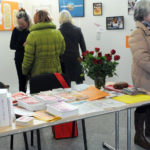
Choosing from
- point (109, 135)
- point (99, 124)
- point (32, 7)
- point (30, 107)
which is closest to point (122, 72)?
point (99, 124)

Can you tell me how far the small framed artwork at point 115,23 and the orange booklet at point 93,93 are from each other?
99.5 inches

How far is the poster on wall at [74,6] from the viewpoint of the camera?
17.2 feet

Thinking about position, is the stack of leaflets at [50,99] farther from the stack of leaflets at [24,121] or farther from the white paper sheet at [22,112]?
the stack of leaflets at [24,121]

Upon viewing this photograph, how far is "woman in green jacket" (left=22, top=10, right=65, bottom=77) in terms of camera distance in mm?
3336

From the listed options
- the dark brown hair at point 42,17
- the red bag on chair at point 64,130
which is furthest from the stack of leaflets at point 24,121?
the dark brown hair at point 42,17

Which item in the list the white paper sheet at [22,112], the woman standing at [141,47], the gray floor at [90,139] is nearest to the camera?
the white paper sheet at [22,112]

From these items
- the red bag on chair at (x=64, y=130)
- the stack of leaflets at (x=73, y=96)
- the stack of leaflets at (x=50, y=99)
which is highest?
the stack of leaflets at (x=50, y=99)

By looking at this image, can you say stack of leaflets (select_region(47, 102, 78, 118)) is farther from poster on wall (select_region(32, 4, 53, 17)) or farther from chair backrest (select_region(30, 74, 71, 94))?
poster on wall (select_region(32, 4, 53, 17))

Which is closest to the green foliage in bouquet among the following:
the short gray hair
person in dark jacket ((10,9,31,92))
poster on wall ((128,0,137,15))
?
the short gray hair

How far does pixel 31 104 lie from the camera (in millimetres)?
1994

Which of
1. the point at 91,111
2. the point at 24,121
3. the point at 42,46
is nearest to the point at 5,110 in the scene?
the point at 24,121

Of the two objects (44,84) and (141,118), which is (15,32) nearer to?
(44,84)

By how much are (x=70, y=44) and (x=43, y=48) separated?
84 centimetres

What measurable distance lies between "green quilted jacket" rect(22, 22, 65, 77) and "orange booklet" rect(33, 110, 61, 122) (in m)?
1.51
